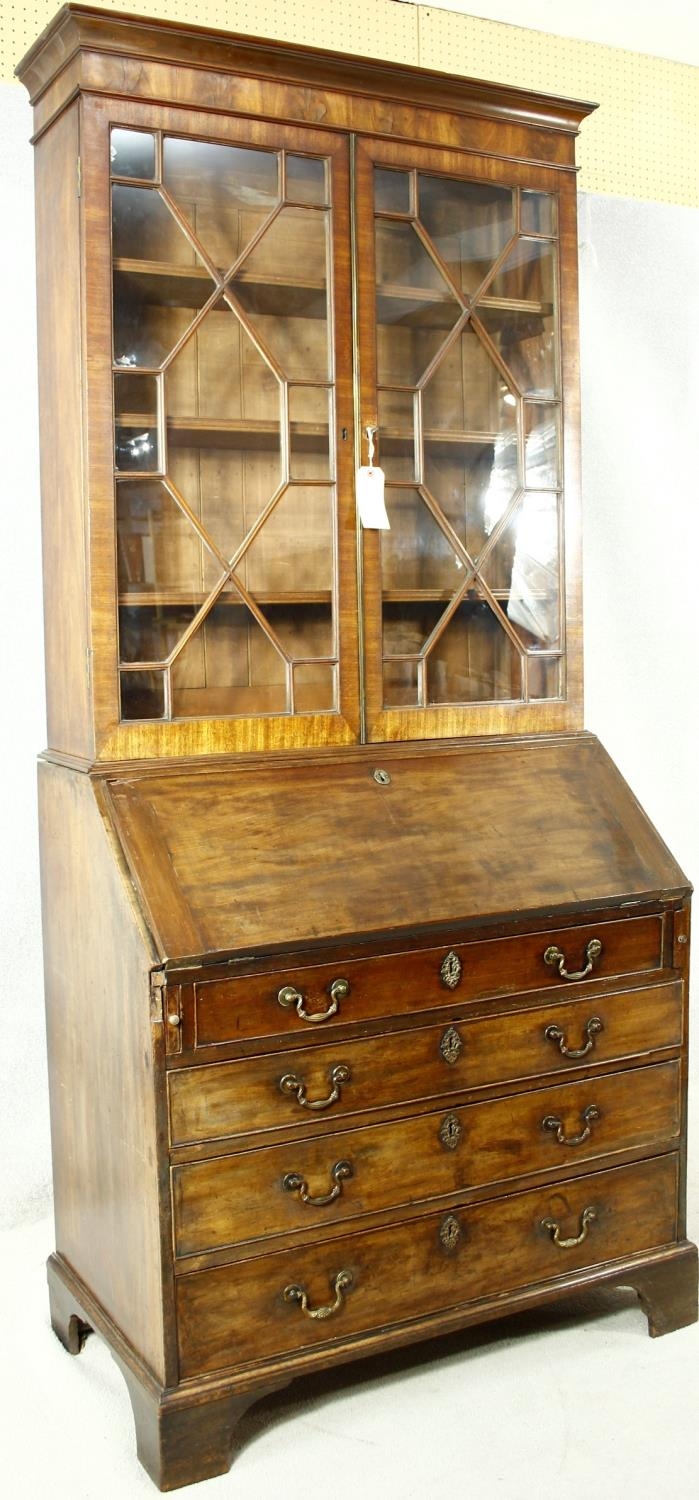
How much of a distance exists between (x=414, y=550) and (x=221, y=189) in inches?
27.1

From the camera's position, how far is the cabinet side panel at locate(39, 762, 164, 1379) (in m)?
2.12

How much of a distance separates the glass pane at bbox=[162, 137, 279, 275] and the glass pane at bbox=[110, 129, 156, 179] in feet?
0.08

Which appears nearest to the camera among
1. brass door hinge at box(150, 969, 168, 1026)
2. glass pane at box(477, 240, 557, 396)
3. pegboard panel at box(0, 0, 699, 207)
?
brass door hinge at box(150, 969, 168, 1026)

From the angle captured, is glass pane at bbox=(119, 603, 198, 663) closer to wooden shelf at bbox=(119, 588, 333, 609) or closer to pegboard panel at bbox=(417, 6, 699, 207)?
wooden shelf at bbox=(119, 588, 333, 609)

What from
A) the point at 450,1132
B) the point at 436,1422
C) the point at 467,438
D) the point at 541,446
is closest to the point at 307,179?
the point at 467,438

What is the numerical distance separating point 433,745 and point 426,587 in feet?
0.94

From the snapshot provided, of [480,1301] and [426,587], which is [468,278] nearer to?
[426,587]

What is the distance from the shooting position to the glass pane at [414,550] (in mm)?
2541

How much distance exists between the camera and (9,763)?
293 centimetres

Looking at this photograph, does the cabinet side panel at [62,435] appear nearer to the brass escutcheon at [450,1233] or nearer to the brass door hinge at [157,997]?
the brass door hinge at [157,997]

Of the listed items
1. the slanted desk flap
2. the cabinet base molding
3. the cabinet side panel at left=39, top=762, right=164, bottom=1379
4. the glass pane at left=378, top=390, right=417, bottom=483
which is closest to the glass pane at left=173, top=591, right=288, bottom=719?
the slanted desk flap

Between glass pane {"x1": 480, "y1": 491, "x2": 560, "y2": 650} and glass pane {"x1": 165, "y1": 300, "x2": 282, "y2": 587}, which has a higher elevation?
glass pane {"x1": 165, "y1": 300, "x2": 282, "y2": 587}

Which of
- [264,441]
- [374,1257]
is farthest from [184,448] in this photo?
[374,1257]

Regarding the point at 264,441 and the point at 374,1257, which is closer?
the point at 374,1257
